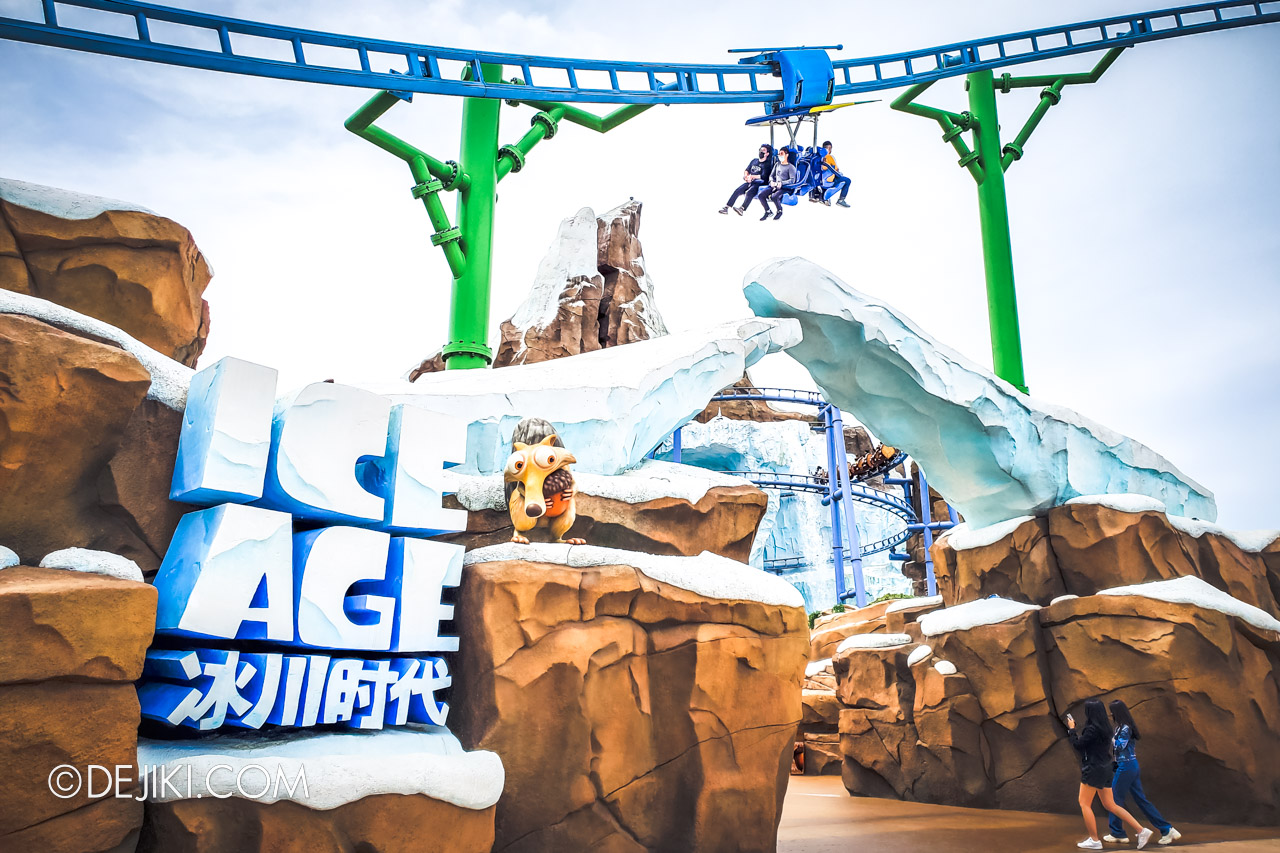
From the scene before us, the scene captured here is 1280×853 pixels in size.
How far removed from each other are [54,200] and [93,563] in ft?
8.90

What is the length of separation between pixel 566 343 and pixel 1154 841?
2054cm

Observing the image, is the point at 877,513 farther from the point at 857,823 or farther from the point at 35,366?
the point at 35,366

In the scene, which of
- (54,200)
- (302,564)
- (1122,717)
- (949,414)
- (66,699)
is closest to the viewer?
(66,699)

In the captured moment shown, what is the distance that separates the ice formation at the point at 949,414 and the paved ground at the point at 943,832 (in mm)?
3411

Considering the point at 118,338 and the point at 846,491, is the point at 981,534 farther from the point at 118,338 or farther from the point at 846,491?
the point at 846,491

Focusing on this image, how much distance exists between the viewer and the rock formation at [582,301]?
25453 mm

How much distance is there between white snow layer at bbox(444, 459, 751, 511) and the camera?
5.55 meters

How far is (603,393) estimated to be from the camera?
22.4ft

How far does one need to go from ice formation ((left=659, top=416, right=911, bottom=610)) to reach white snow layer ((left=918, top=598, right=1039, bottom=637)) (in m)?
19.9

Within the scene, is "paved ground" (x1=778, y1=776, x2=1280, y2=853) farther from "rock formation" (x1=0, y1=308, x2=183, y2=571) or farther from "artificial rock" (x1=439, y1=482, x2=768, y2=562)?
"rock formation" (x1=0, y1=308, x2=183, y2=571)

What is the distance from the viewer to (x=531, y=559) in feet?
16.0

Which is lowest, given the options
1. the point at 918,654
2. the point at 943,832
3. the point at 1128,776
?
the point at 943,832

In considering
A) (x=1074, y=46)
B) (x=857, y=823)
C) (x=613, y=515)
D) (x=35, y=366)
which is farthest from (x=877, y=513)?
(x=35, y=366)

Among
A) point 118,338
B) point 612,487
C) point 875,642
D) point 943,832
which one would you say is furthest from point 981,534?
point 118,338
